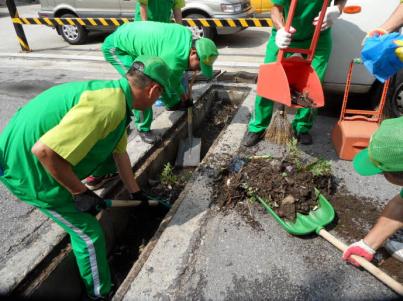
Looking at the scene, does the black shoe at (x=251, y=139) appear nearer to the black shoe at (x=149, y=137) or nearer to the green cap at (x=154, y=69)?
the black shoe at (x=149, y=137)

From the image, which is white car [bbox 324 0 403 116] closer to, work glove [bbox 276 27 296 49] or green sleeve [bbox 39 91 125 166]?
work glove [bbox 276 27 296 49]

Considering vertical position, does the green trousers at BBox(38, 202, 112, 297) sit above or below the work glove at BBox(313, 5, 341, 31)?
below

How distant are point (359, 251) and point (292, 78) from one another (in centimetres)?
187

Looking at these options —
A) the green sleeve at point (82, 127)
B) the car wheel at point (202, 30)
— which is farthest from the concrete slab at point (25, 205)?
the car wheel at point (202, 30)

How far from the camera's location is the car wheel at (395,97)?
3.51m

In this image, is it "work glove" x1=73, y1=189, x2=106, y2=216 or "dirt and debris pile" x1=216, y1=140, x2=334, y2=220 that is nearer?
"work glove" x1=73, y1=189, x2=106, y2=216

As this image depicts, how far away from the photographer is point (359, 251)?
2.06 m

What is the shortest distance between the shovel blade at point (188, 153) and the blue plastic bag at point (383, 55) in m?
2.09

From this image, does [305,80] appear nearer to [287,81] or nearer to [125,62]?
[287,81]

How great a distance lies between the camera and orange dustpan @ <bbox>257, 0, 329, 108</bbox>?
2.79 m

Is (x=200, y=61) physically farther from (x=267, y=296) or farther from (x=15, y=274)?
(x=15, y=274)

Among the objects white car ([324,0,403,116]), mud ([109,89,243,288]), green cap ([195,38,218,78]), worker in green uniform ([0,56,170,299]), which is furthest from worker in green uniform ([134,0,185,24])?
worker in green uniform ([0,56,170,299])

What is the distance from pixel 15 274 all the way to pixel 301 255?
196cm

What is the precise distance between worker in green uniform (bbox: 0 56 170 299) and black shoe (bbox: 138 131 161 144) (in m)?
1.38
